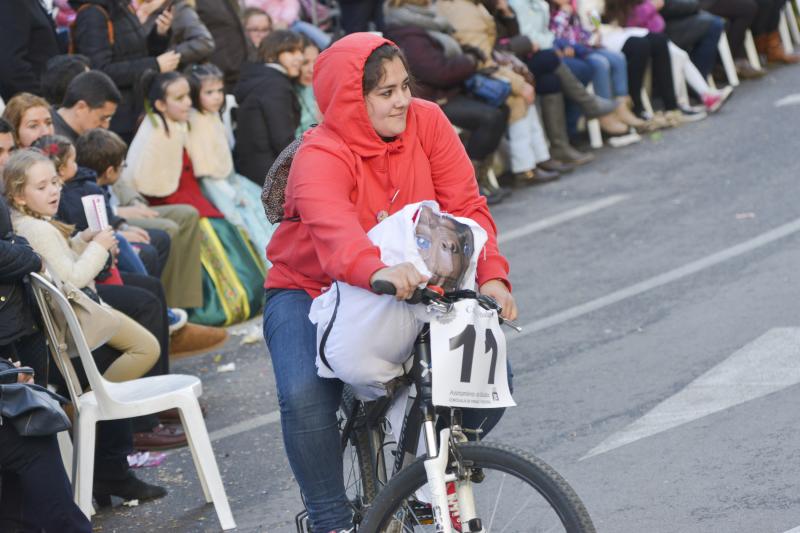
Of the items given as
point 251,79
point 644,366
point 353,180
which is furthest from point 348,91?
point 251,79

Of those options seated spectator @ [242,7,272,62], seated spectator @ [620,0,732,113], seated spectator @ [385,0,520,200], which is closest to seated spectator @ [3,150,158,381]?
seated spectator @ [242,7,272,62]

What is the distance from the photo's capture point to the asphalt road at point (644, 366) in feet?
18.4

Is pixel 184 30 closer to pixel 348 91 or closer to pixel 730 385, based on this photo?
pixel 730 385

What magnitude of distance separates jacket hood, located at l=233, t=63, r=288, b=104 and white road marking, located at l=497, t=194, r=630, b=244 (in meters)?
2.12

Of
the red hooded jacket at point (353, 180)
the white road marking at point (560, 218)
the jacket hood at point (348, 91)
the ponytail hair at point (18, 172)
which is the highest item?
the jacket hood at point (348, 91)

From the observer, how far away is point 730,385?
6.72 m

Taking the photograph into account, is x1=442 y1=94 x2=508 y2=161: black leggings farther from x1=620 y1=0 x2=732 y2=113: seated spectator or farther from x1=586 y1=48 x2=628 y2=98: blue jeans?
x1=620 y1=0 x2=732 y2=113: seated spectator

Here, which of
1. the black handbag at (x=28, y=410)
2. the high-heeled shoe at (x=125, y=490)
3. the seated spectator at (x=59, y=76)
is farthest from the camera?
the seated spectator at (x=59, y=76)

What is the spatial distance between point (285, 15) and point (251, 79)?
2.11 meters

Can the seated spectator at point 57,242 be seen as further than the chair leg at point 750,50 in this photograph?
No

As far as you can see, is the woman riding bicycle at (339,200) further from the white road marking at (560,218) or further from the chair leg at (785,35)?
the chair leg at (785,35)

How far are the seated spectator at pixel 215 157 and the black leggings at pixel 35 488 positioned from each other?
15.6 ft

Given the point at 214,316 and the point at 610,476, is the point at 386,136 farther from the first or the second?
the point at 214,316

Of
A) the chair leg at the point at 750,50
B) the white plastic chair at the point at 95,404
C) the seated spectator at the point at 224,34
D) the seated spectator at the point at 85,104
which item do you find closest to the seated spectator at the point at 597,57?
the chair leg at the point at 750,50
